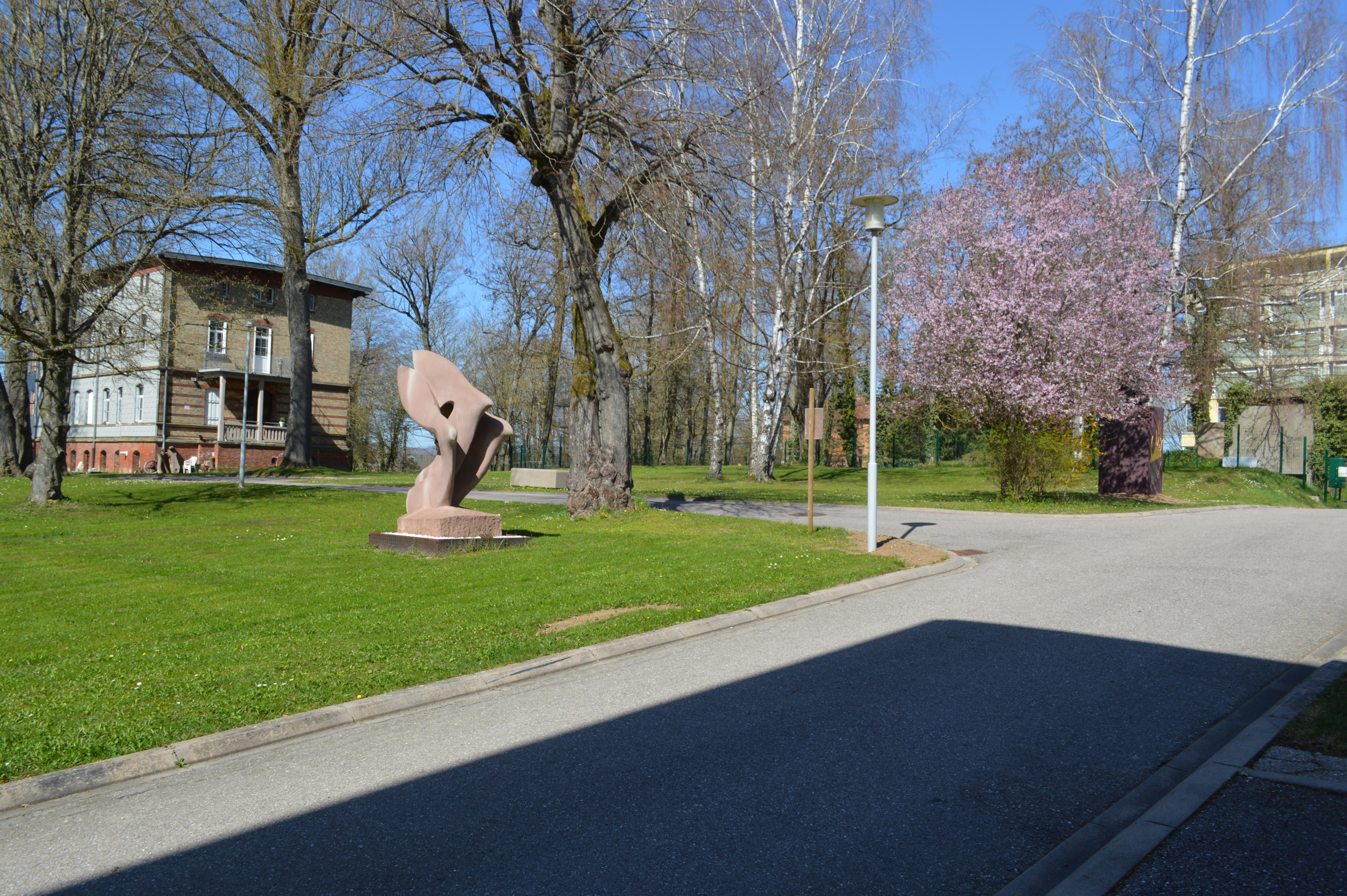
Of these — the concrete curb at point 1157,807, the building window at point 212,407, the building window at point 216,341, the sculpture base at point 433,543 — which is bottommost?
the concrete curb at point 1157,807

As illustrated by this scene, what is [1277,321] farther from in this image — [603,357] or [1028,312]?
[603,357]

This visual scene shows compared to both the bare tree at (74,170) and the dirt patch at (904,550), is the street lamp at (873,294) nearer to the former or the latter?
the dirt patch at (904,550)

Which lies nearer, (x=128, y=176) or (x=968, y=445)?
(x=128, y=176)

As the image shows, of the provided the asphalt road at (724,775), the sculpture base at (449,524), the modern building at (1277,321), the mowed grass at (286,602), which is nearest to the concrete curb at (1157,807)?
the asphalt road at (724,775)

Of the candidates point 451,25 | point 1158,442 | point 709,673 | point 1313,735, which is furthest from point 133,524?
point 1158,442

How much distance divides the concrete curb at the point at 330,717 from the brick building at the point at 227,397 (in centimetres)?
3455

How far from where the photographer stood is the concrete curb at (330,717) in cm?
473

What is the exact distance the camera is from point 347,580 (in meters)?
10.6

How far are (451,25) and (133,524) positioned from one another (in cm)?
1050

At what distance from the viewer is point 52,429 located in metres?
17.5

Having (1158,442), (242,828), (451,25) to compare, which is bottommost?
(242,828)

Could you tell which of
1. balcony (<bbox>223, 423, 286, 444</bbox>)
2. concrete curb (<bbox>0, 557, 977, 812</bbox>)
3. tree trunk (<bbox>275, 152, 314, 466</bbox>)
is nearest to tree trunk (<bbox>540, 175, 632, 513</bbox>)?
concrete curb (<bbox>0, 557, 977, 812</bbox>)

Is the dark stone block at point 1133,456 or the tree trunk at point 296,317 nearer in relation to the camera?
the tree trunk at point 296,317

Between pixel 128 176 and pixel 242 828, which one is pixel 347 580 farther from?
pixel 128 176
